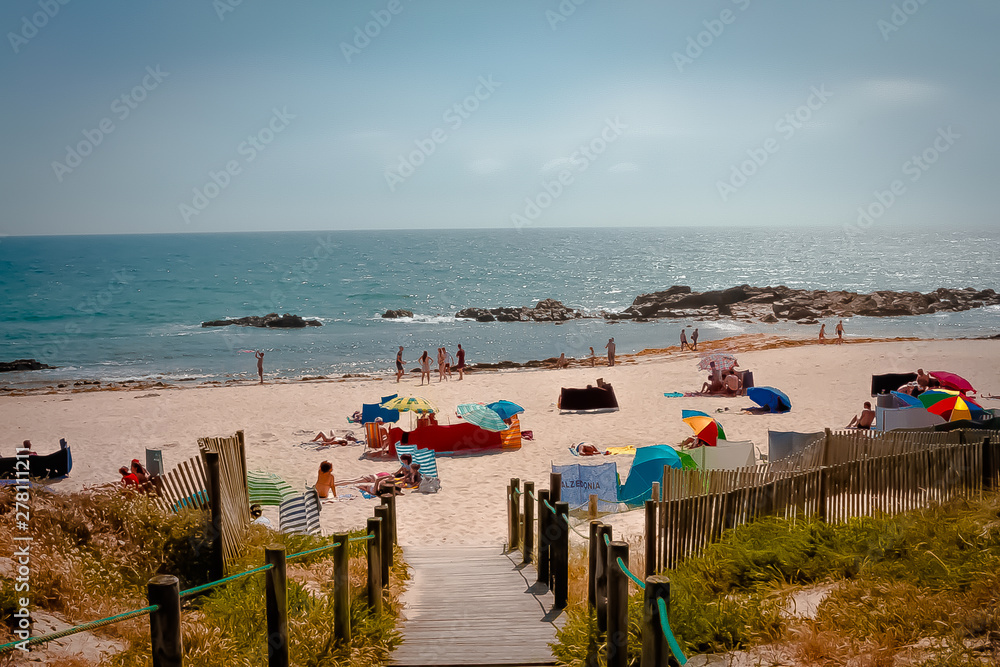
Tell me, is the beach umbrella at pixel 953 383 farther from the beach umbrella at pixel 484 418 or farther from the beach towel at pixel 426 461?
the beach towel at pixel 426 461

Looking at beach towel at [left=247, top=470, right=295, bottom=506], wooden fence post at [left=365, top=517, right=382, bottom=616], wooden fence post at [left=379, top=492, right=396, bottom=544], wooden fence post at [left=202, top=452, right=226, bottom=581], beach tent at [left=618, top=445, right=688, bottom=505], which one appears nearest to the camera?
wooden fence post at [left=365, top=517, right=382, bottom=616]

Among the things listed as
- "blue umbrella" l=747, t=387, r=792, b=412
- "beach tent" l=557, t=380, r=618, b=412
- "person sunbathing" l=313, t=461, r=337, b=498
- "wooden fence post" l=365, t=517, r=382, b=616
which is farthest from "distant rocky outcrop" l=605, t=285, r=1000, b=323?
"wooden fence post" l=365, t=517, r=382, b=616

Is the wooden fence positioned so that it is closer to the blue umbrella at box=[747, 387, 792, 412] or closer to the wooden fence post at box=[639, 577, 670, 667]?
the wooden fence post at box=[639, 577, 670, 667]

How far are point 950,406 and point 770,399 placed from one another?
5.68 m

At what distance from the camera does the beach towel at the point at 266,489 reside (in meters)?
12.1

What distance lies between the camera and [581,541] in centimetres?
1005

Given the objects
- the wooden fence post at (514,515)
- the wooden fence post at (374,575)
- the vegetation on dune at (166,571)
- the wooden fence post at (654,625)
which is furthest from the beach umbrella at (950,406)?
the wooden fence post at (654,625)

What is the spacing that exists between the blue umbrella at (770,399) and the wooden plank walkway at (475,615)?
1446 centimetres

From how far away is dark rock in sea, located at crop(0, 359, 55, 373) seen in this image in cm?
4112

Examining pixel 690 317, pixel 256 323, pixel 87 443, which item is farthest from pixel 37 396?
pixel 690 317

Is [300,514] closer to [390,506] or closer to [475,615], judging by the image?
[390,506]

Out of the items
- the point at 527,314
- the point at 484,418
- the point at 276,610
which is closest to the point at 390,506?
the point at 276,610

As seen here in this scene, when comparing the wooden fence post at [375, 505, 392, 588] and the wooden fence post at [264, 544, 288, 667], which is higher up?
the wooden fence post at [264, 544, 288, 667]

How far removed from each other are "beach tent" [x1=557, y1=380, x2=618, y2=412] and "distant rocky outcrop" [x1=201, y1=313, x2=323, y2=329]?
3996cm
